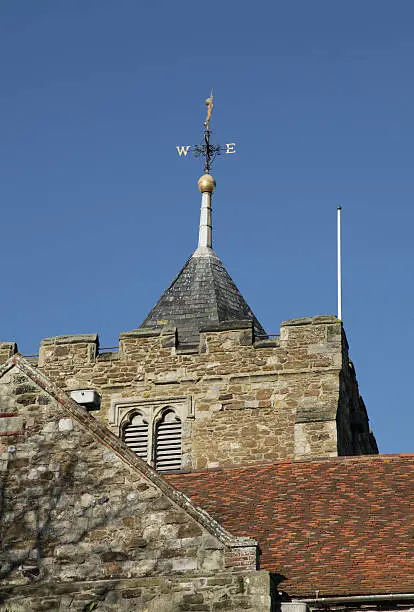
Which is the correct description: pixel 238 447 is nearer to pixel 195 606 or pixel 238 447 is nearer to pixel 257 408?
pixel 257 408

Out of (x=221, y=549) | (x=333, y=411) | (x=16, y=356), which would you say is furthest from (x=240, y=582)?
(x=333, y=411)

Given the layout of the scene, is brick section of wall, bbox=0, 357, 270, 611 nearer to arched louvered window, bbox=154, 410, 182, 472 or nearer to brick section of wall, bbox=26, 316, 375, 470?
brick section of wall, bbox=26, 316, 375, 470

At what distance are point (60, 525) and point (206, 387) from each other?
12705 mm

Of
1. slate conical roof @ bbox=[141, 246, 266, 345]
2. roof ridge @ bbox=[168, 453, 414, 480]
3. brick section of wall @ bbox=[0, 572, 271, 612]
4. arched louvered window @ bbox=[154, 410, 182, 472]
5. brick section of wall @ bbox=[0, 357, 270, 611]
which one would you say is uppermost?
slate conical roof @ bbox=[141, 246, 266, 345]

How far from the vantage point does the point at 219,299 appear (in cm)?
3050

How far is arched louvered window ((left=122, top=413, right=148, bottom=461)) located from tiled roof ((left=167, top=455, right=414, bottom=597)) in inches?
294

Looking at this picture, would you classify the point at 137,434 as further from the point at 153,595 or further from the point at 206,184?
the point at 153,595

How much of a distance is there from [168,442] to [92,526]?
12478 mm

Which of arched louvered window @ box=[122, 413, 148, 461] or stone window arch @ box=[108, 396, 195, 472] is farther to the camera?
arched louvered window @ box=[122, 413, 148, 461]

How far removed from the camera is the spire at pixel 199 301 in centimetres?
2995

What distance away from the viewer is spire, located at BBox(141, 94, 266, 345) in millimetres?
29953

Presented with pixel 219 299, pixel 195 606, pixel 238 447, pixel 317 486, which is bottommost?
pixel 195 606

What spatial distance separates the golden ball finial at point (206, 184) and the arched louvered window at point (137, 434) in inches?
259

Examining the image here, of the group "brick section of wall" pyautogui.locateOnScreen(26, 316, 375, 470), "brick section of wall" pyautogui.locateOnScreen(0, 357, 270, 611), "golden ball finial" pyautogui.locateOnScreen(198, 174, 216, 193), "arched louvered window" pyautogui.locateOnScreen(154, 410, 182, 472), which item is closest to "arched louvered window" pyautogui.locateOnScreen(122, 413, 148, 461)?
"arched louvered window" pyautogui.locateOnScreen(154, 410, 182, 472)
